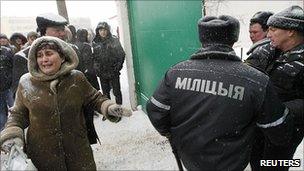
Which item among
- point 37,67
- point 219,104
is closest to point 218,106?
point 219,104

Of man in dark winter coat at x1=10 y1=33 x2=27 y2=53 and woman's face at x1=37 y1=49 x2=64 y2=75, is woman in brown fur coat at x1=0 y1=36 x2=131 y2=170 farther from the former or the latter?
man in dark winter coat at x1=10 y1=33 x2=27 y2=53

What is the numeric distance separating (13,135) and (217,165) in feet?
4.97

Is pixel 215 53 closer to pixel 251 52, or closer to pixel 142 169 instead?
pixel 251 52

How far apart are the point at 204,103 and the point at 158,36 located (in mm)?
3982

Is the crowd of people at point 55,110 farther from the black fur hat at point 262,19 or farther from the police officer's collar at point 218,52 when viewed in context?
the black fur hat at point 262,19

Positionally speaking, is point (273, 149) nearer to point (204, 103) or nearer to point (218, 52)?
point (204, 103)

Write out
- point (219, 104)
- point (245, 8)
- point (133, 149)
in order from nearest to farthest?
point (219, 104), point (245, 8), point (133, 149)

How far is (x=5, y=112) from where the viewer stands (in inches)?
253

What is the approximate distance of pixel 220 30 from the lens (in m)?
2.27

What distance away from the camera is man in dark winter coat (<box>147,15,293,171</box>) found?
2.20m

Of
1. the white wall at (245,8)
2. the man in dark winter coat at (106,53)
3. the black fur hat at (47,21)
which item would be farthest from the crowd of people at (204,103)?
the man in dark winter coat at (106,53)

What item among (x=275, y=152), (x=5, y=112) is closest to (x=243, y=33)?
(x=275, y=152)

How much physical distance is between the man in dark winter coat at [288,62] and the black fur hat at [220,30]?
48 cm

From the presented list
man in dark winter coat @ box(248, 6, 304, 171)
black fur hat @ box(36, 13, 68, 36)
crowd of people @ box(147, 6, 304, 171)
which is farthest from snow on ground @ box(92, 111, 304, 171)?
black fur hat @ box(36, 13, 68, 36)
